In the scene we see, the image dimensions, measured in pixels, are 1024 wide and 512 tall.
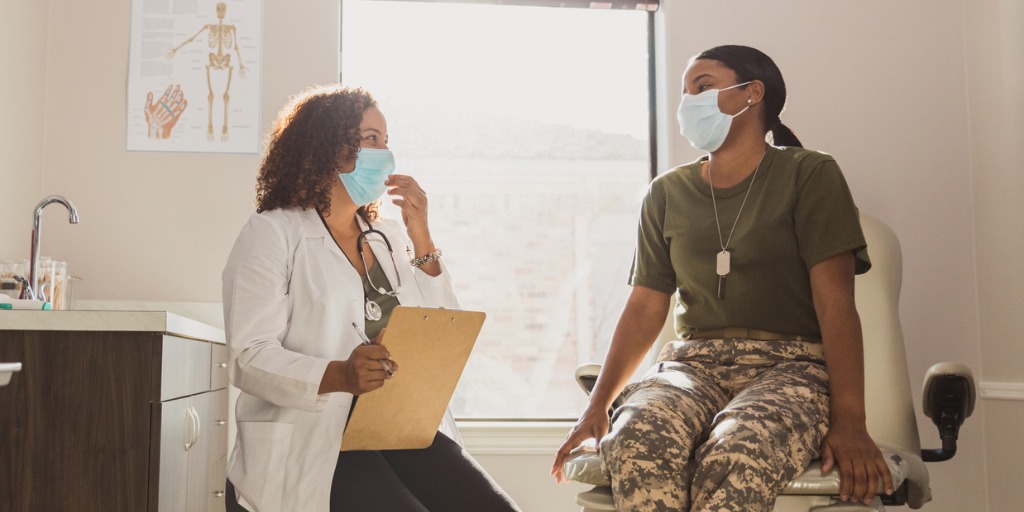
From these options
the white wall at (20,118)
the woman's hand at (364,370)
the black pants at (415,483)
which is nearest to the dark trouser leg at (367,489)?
the black pants at (415,483)

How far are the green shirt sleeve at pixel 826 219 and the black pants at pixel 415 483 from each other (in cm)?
77

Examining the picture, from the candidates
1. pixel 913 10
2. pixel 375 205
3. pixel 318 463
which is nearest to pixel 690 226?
pixel 375 205

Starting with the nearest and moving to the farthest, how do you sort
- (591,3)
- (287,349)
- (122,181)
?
(287,349), (122,181), (591,3)

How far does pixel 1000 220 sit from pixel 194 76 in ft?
8.36

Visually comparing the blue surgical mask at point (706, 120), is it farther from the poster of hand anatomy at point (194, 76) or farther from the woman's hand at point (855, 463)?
the poster of hand anatomy at point (194, 76)

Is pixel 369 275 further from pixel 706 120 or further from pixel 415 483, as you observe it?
pixel 706 120

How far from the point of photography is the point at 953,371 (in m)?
1.69

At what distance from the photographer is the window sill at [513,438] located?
109 inches

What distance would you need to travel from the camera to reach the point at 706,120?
1.83 m

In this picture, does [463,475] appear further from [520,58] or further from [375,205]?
[520,58]

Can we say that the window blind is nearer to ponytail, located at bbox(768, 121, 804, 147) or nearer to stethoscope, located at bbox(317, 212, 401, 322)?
ponytail, located at bbox(768, 121, 804, 147)

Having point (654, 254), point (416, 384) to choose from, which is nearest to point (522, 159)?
point (654, 254)

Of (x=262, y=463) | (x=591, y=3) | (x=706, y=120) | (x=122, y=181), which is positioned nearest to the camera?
(x=262, y=463)

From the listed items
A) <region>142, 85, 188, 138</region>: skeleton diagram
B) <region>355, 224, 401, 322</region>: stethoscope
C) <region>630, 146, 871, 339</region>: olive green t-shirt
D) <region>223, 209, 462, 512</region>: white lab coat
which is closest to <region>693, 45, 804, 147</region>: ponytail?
<region>630, 146, 871, 339</region>: olive green t-shirt
